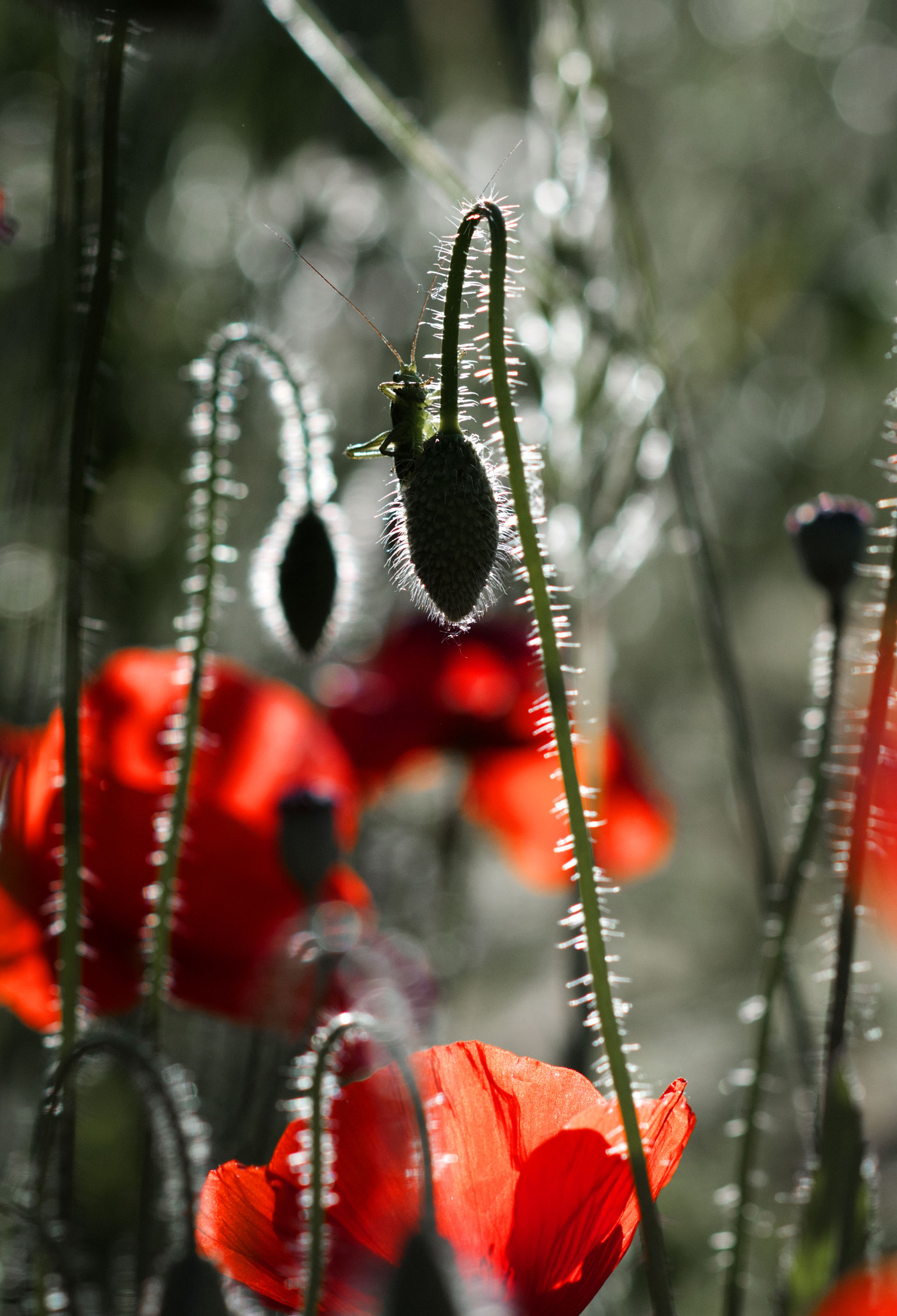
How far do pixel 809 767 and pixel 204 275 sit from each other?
0.84 meters

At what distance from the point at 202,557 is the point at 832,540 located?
208 mm

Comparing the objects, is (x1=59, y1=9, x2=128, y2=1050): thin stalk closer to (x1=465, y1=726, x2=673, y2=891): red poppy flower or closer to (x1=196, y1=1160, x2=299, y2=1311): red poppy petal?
(x1=196, y1=1160, x2=299, y2=1311): red poppy petal

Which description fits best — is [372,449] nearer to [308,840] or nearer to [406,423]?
[406,423]

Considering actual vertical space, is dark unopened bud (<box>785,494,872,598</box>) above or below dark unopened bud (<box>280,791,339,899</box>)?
above

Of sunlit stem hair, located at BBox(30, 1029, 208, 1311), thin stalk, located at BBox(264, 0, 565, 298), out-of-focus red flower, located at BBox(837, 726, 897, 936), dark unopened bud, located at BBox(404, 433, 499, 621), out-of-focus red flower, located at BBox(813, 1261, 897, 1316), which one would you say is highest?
thin stalk, located at BBox(264, 0, 565, 298)

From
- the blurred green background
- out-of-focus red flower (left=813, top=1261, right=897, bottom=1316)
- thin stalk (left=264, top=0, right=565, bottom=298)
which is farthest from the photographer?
the blurred green background

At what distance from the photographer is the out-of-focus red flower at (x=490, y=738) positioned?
31.4 inches

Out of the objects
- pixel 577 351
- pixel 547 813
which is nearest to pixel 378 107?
pixel 577 351

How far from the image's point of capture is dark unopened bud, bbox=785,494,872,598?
1.31 ft

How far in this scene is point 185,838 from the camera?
531 mm

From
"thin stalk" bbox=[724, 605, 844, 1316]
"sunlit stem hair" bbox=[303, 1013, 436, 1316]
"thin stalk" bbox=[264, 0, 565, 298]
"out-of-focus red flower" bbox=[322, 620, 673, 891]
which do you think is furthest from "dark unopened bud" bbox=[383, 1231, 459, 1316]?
"out-of-focus red flower" bbox=[322, 620, 673, 891]

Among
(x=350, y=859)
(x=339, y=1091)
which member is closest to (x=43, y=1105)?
(x=339, y=1091)

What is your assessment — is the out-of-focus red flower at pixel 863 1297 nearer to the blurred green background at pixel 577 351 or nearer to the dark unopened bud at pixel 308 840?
the blurred green background at pixel 577 351

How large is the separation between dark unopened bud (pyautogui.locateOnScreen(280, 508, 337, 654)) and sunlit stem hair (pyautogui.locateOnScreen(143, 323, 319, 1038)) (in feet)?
0.11
